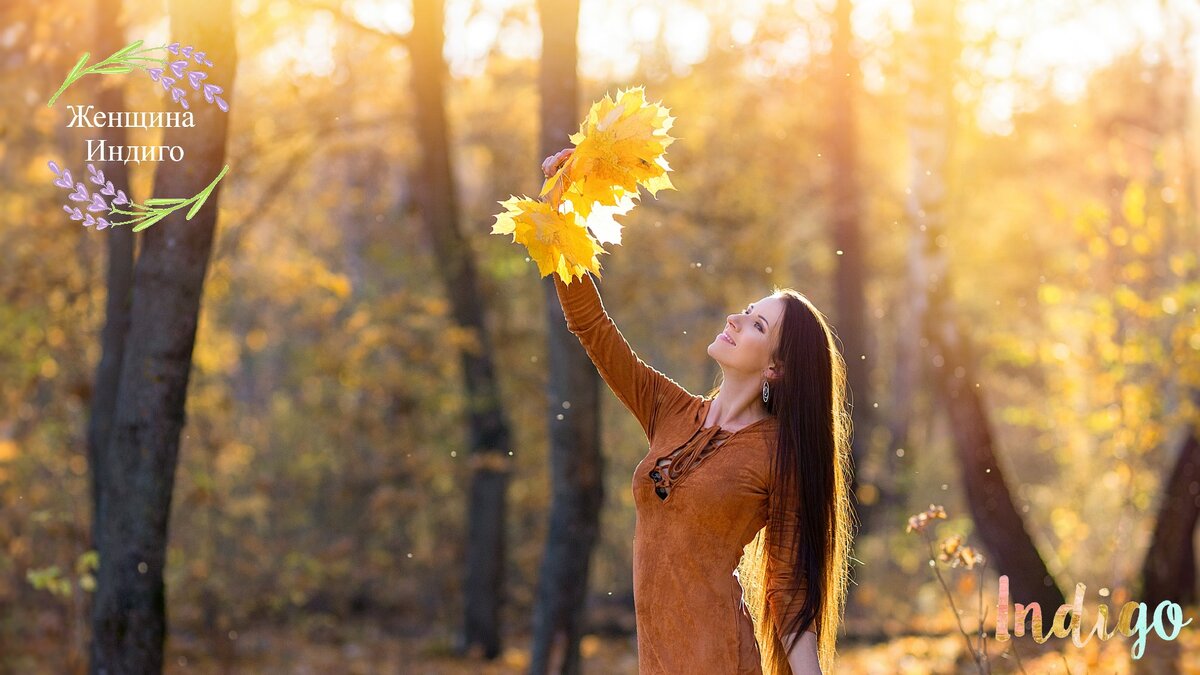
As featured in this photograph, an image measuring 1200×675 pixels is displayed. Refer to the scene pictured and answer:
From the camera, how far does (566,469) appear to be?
755cm

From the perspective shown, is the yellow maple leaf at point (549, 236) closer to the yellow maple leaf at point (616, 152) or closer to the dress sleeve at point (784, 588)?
the yellow maple leaf at point (616, 152)

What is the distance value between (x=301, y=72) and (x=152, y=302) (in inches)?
300

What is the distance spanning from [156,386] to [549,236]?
2.59 meters

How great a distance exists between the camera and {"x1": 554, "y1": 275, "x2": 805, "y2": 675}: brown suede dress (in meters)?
3.75

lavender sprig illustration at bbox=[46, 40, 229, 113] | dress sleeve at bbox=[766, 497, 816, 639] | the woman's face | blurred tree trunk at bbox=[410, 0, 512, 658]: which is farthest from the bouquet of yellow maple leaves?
blurred tree trunk at bbox=[410, 0, 512, 658]

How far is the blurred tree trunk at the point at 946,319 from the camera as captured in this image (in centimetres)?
956

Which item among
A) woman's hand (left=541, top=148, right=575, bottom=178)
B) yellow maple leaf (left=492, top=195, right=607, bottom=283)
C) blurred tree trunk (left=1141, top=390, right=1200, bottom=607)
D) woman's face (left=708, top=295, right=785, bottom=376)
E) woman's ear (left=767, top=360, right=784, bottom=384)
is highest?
woman's hand (left=541, top=148, right=575, bottom=178)

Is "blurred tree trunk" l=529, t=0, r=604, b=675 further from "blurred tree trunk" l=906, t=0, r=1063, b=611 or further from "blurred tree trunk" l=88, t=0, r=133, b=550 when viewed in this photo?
"blurred tree trunk" l=906, t=0, r=1063, b=611

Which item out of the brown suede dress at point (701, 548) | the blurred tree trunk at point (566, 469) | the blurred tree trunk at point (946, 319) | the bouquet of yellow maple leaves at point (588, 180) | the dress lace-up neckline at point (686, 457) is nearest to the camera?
the brown suede dress at point (701, 548)

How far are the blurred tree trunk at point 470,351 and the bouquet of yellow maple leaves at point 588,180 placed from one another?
686 centimetres

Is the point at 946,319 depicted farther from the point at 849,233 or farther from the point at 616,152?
the point at 616,152

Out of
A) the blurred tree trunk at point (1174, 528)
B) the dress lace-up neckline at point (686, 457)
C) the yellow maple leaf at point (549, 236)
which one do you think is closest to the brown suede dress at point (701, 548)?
the dress lace-up neckline at point (686, 457)

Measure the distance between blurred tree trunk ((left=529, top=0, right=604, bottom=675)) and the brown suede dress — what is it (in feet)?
11.2

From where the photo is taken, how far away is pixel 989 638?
10789mm
